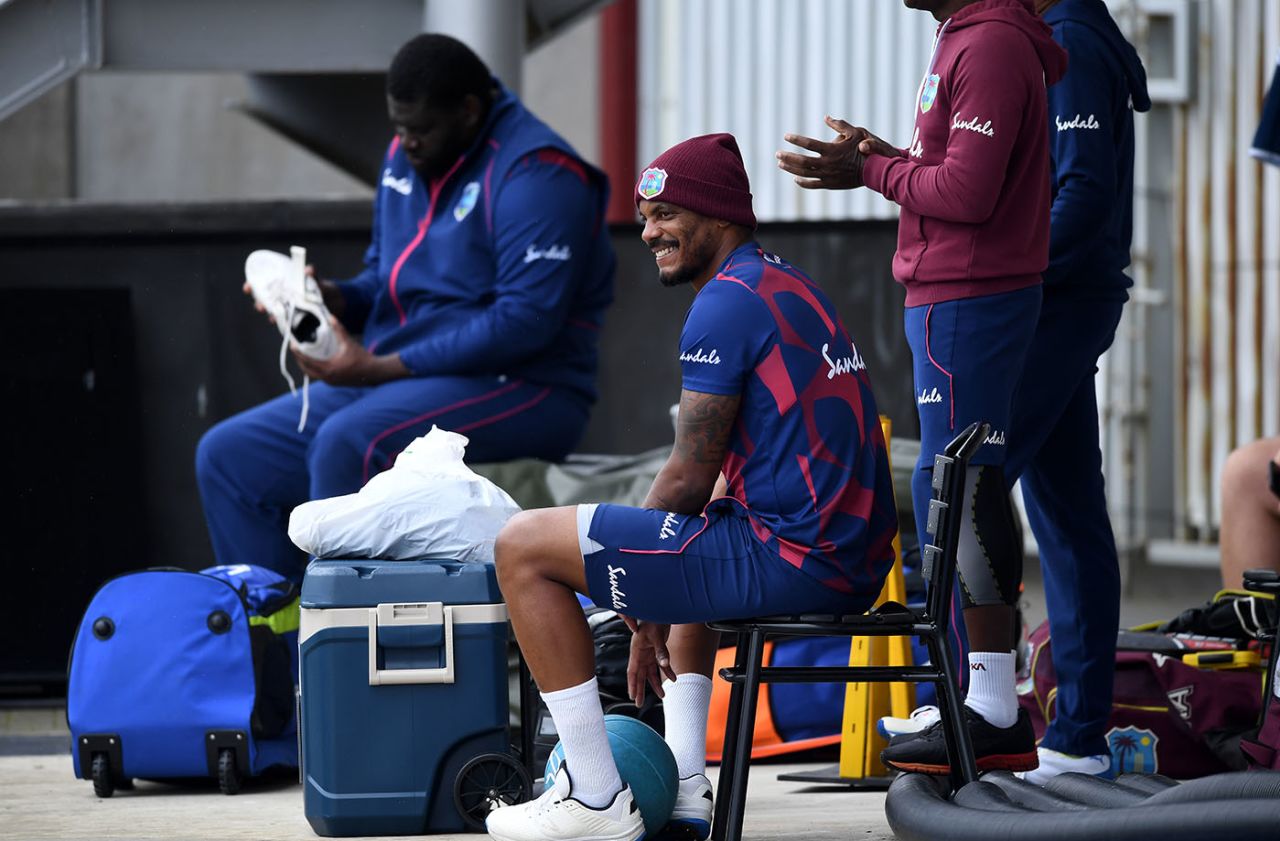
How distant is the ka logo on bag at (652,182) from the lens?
3152mm

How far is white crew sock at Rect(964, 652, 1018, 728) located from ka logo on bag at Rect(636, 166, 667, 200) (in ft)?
3.43

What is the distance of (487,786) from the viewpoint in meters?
3.43

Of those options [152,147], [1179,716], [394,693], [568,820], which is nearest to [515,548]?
[568,820]

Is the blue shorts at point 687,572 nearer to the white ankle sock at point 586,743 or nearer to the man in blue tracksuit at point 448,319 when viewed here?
the white ankle sock at point 586,743

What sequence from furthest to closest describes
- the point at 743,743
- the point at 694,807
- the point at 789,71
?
1. the point at 789,71
2. the point at 694,807
3. the point at 743,743

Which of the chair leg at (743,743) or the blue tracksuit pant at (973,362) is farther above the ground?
the blue tracksuit pant at (973,362)

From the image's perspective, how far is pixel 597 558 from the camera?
9.77 ft

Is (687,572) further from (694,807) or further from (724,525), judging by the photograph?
(694,807)

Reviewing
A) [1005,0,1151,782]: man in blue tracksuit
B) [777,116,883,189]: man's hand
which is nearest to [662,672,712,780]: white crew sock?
→ [1005,0,1151,782]: man in blue tracksuit

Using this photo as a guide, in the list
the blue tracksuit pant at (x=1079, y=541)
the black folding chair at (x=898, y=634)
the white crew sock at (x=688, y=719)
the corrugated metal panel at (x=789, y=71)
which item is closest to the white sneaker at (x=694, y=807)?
the white crew sock at (x=688, y=719)

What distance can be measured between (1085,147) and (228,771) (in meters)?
2.31

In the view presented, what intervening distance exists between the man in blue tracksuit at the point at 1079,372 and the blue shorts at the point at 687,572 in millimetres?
672

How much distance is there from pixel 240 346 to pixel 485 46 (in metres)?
1.41

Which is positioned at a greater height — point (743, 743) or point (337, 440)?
point (337, 440)
